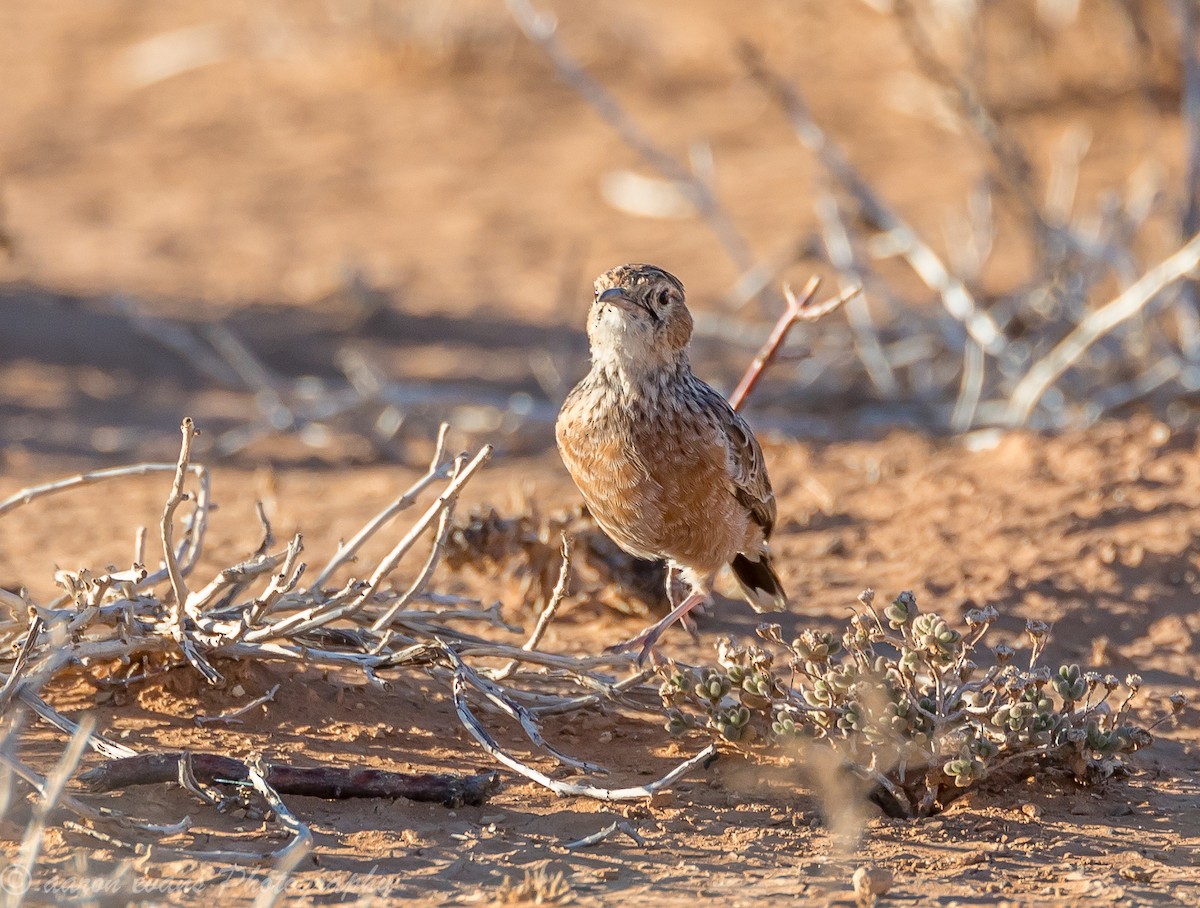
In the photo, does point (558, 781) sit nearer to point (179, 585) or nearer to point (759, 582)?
point (179, 585)

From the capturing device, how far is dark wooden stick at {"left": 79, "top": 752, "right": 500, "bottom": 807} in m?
3.86

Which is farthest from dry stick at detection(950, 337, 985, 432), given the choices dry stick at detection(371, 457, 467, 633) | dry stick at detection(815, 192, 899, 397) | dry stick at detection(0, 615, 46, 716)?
dry stick at detection(0, 615, 46, 716)

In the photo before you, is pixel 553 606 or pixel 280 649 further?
pixel 280 649

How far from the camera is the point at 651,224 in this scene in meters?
12.1

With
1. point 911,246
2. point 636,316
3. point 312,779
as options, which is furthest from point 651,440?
point 911,246

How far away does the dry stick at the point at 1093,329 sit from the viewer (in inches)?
258

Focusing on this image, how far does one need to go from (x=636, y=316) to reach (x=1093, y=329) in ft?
10.3

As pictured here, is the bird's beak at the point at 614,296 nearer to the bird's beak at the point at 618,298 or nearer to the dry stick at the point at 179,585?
the bird's beak at the point at 618,298

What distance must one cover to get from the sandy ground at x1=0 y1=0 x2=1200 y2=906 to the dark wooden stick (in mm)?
49

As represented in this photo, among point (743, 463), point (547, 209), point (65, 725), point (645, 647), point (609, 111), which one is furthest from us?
point (547, 209)

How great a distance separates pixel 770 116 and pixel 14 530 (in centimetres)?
947

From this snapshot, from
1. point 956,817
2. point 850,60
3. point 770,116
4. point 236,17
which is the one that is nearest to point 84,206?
point 236,17

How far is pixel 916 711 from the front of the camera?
4000mm

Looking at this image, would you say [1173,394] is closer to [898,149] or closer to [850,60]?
[898,149]
